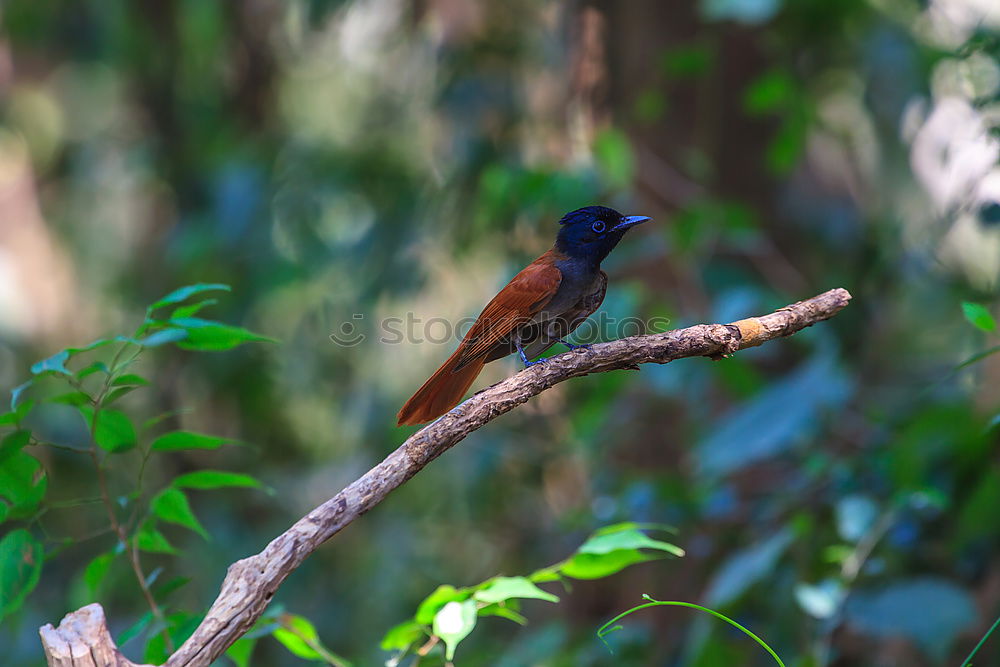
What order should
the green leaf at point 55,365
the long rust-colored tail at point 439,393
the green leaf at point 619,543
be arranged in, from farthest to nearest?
the long rust-colored tail at point 439,393 < the green leaf at point 619,543 < the green leaf at point 55,365

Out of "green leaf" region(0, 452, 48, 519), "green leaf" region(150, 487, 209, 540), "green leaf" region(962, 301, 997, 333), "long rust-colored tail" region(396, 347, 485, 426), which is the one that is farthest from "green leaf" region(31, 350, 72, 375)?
"green leaf" region(962, 301, 997, 333)

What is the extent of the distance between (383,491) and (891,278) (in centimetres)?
268

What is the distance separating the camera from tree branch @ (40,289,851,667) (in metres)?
1.48

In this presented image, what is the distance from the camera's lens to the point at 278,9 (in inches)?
269

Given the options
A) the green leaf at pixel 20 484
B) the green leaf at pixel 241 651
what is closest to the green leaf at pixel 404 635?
the green leaf at pixel 241 651

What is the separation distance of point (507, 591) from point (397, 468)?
0.33m

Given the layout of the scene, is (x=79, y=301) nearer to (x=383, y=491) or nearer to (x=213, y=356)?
(x=213, y=356)

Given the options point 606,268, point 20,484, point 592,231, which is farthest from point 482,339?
point 606,268

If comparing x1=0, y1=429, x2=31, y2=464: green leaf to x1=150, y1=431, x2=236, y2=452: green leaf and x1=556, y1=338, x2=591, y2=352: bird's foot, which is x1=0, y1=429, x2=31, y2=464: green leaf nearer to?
x1=150, y1=431, x2=236, y2=452: green leaf

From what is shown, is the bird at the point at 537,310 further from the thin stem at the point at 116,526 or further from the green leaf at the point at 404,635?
the thin stem at the point at 116,526

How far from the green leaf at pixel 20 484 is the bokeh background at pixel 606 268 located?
0.43 metres

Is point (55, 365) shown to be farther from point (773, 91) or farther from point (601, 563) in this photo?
point (773, 91)

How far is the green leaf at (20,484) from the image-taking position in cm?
160

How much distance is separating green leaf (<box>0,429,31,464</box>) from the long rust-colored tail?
3.25 feet
